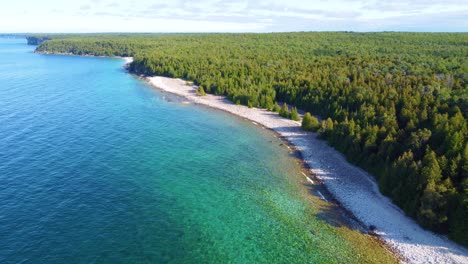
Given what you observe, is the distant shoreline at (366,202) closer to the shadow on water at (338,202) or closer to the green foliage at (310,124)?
the shadow on water at (338,202)

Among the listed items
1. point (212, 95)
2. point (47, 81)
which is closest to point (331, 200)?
point (212, 95)

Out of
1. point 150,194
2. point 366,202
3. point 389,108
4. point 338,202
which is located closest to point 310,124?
point 389,108

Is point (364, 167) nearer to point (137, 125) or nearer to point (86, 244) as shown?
point (86, 244)

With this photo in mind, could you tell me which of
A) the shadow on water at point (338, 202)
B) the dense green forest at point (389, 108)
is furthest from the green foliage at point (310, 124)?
the shadow on water at point (338, 202)

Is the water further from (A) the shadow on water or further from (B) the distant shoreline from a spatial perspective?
(B) the distant shoreline

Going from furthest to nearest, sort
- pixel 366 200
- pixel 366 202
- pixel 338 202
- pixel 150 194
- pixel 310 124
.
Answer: pixel 310 124, pixel 150 194, pixel 338 202, pixel 366 200, pixel 366 202

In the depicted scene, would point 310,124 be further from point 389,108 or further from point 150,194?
point 150,194
